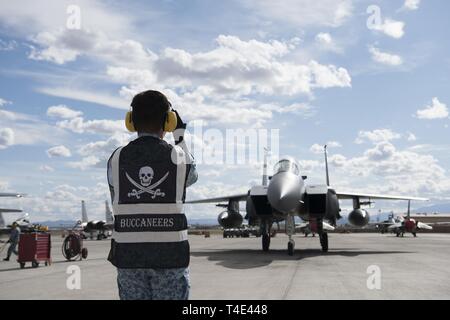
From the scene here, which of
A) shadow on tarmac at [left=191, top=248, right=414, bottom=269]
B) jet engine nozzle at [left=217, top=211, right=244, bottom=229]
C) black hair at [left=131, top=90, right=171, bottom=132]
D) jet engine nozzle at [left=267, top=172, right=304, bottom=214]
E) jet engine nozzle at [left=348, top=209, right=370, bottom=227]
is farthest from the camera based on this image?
jet engine nozzle at [left=217, top=211, right=244, bottom=229]

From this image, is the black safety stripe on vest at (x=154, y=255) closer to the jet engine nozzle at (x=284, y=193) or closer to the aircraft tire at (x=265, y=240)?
the jet engine nozzle at (x=284, y=193)

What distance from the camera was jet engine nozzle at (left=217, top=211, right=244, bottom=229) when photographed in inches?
984

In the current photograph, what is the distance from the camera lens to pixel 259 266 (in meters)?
14.6

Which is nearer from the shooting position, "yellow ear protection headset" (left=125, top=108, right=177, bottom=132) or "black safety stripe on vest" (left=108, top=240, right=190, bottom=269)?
"black safety stripe on vest" (left=108, top=240, right=190, bottom=269)

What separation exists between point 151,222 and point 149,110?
823 millimetres

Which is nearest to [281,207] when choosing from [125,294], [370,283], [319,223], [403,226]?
[319,223]

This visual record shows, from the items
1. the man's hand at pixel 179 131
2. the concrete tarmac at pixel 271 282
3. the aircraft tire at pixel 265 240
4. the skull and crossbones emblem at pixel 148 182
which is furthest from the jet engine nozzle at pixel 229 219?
the skull and crossbones emblem at pixel 148 182

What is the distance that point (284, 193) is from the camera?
670 inches

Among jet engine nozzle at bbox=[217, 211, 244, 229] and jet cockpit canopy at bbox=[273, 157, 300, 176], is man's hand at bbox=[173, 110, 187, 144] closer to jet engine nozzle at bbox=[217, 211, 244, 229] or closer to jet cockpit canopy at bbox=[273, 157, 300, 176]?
jet cockpit canopy at bbox=[273, 157, 300, 176]

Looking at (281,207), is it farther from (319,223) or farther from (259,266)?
(319,223)

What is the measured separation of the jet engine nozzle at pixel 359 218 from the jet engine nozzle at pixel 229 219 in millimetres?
5837

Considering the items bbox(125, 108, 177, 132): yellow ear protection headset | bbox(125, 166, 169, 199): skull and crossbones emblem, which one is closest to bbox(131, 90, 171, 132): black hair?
bbox(125, 108, 177, 132): yellow ear protection headset

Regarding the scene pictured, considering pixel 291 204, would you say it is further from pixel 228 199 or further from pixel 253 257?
pixel 228 199
